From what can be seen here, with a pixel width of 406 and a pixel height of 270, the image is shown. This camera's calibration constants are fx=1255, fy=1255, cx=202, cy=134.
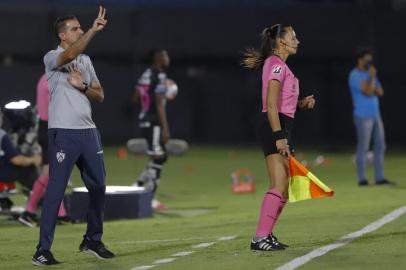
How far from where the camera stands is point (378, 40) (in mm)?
30484

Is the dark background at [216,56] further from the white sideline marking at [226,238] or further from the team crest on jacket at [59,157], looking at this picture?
the team crest on jacket at [59,157]

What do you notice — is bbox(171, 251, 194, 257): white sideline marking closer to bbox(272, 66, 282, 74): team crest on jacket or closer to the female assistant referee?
the female assistant referee

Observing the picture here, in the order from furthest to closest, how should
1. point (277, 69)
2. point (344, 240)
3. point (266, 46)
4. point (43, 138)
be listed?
point (43, 138) → point (344, 240) → point (266, 46) → point (277, 69)

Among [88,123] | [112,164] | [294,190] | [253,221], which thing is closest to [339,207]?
[253,221]

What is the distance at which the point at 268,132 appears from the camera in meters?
9.90

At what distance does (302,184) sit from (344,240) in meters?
0.95

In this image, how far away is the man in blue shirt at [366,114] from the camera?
17.0 meters

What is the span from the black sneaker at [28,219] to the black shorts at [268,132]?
4238 millimetres

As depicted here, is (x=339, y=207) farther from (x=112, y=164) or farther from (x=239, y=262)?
(x=112, y=164)

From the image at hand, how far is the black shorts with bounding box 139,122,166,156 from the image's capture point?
631 inches

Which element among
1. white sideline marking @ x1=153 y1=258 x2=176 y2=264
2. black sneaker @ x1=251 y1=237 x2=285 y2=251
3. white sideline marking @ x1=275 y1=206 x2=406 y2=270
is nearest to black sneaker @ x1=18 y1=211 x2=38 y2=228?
white sideline marking @ x1=275 y1=206 x2=406 y2=270

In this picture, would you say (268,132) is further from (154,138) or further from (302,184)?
(154,138)

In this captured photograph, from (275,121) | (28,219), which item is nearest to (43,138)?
(28,219)

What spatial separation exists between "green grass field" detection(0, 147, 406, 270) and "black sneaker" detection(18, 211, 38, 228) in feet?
0.36
